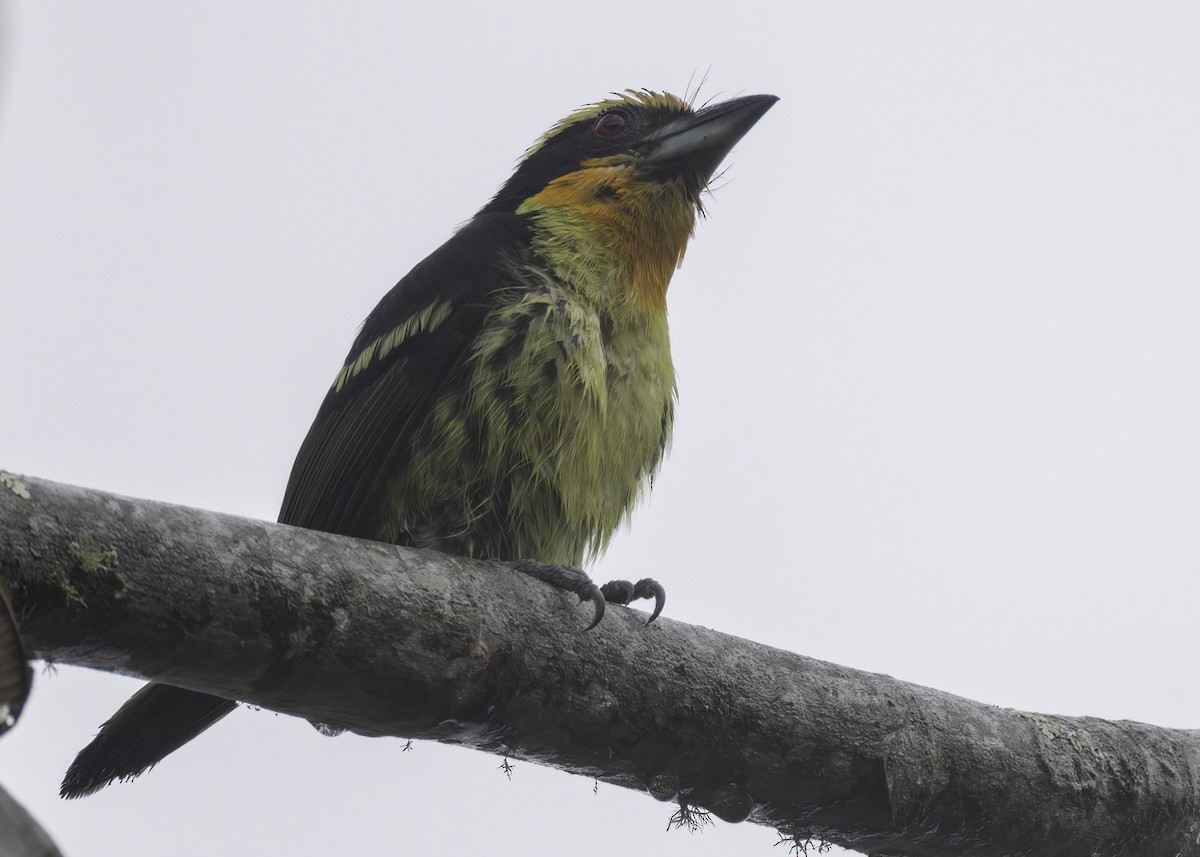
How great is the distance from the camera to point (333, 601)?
2650 mm

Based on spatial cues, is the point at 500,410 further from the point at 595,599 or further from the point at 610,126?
the point at 610,126

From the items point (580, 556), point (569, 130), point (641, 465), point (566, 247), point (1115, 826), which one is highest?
point (569, 130)

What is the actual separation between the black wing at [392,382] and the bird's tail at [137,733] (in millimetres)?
697

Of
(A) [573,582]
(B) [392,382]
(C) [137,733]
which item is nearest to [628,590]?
(A) [573,582]

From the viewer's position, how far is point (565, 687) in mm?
2928

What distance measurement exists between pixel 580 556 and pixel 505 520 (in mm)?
396

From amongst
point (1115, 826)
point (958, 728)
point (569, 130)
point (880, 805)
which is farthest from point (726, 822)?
point (569, 130)

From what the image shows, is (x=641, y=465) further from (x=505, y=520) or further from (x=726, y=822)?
(x=726, y=822)

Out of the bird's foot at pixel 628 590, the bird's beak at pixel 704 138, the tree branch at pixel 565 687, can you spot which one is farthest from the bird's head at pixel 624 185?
the tree branch at pixel 565 687

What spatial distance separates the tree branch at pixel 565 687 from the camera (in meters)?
2.42

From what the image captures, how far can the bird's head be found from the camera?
14.0 feet

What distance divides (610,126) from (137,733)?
273cm

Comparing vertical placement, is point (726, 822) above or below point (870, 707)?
below

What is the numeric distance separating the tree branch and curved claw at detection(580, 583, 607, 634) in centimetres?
4
